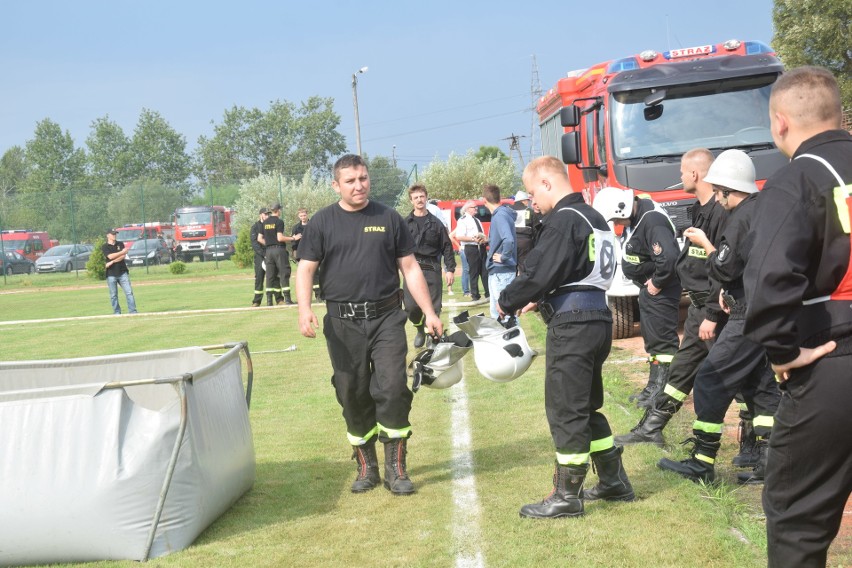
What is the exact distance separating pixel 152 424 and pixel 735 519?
3.16 metres

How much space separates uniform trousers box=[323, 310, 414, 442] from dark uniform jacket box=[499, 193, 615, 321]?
108 cm

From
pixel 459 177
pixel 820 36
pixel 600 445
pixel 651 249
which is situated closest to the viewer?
pixel 600 445

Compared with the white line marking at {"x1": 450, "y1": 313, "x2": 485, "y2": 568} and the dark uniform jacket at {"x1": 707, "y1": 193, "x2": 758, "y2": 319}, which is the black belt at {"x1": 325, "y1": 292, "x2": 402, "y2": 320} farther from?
the dark uniform jacket at {"x1": 707, "y1": 193, "x2": 758, "y2": 319}

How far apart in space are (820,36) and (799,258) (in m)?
35.7

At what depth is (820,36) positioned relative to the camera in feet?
116

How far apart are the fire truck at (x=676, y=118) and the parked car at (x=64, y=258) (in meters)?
34.2

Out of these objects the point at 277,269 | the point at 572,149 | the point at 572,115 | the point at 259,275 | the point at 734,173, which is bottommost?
the point at 259,275

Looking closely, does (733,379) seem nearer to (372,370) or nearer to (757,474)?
(757,474)

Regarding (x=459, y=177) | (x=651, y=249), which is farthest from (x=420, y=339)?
(x=459, y=177)

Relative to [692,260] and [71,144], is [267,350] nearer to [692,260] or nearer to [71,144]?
[692,260]

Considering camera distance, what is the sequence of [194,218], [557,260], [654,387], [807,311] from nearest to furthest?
[807,311]
[557,260]
[654,387]
[194,218]

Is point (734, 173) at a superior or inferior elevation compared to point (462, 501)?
superior

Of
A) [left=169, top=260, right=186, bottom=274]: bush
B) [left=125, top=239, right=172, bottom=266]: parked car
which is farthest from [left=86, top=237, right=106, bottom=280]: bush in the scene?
[left=125, top=239, right=172, bottom=266]: parked car

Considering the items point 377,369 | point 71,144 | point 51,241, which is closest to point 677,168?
point 377,369
